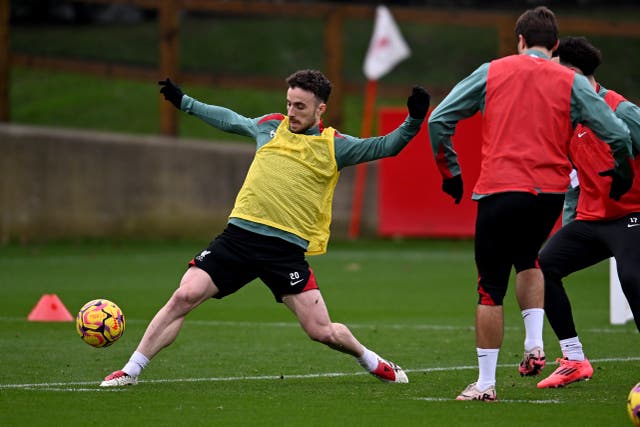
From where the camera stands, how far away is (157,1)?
21141 mm

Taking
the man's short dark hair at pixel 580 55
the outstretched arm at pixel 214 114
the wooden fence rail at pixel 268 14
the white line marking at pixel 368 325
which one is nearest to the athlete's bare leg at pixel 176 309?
the outstretched arm at pixel 214 114

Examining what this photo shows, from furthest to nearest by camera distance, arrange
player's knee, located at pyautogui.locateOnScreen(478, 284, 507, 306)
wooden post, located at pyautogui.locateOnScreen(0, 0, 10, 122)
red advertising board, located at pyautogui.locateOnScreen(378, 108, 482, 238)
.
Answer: wooden post, located at pyautogui.locateOnScreen(0, 0, 10, 122) → red advertising board, located at pyautogui.locateOnScreen(378, 108, 482, 238) → player's knee, located at pyautogui.locateOnScreen(478, 284, 507, 306)

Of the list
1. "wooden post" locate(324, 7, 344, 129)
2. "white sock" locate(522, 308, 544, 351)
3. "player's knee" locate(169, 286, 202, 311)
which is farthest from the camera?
"wooden post" locate(324, 7, 344, 129)

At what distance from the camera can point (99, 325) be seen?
8.33 m

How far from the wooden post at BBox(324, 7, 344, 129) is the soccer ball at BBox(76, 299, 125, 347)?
13.0 metres

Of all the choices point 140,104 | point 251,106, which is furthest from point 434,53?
point 140,104

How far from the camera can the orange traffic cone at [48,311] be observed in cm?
1155

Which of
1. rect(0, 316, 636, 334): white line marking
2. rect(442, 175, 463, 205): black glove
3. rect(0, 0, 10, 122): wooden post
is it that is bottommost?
rect(0, 316, 636, 334): white line marking

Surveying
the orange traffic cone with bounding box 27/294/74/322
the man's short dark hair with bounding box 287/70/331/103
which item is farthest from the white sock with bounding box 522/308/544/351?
the orange traffic cone with bounding box 27/294/74/322

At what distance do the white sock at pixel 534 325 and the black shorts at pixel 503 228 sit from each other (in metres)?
0.89

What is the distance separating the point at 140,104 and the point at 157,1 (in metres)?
4.62

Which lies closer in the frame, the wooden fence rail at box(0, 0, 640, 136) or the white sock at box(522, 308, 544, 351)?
the white sock at box(522, 308, 544, 351)

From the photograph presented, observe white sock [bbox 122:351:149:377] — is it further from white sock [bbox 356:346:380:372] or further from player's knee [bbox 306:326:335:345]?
white sock [bbox 356:346:380:372]

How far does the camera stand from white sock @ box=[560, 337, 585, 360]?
8.26m
